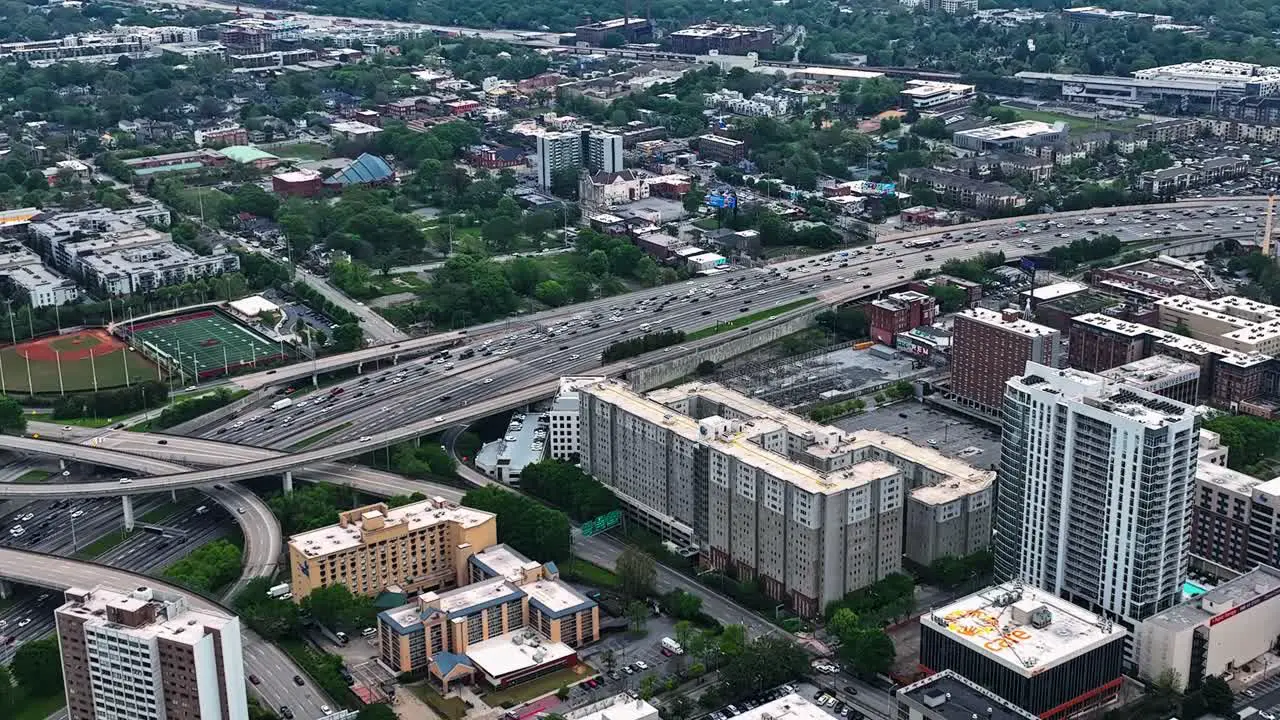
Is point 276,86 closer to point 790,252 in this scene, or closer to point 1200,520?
point 790,252

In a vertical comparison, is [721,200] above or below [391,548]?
above

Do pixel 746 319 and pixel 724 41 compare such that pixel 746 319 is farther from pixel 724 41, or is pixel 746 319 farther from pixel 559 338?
pixel 724 41

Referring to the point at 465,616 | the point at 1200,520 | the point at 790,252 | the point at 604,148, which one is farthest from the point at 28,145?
the point at 1200,520

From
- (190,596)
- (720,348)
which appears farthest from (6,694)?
(720,348)

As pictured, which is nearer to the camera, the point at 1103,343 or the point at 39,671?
the point at 39,671

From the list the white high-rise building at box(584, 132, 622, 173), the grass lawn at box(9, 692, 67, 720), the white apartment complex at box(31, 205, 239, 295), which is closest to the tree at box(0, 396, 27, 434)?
the white apartment complex at box(31, 205, 239, 295)

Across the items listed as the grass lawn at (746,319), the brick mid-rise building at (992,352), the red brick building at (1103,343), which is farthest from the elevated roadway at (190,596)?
the red brick building at (1103,343)
